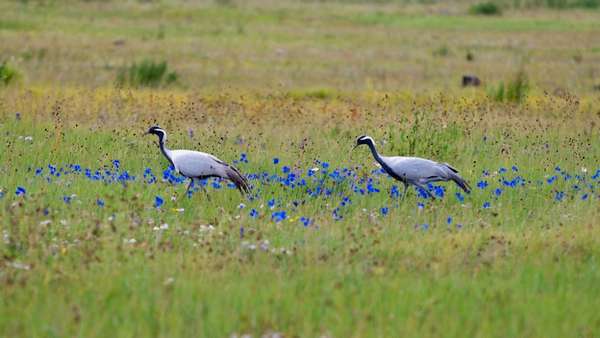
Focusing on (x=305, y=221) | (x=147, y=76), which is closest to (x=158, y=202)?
(x=305, y=221)

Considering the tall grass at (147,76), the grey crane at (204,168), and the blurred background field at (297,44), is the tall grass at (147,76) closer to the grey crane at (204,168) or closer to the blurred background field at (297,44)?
the blurred background field at (297,44)

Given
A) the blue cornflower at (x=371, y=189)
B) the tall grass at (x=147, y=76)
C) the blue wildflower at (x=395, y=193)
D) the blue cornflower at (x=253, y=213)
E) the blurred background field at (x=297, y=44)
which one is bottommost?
the blurred background field at (x=297, y=44)

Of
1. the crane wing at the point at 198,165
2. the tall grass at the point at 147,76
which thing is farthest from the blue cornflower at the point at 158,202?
the tall grass at the point at 147,76

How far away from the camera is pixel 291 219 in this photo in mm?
8266

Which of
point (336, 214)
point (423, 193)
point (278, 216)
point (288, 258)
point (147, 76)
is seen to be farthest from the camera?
point (147, 76)

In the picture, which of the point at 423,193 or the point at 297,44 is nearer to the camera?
the point at 423,193

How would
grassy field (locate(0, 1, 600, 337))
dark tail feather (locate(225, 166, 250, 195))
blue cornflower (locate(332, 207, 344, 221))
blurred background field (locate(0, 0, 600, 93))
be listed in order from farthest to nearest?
blurred background field (locate(0, 0, 600, 93)) < dark tail feather (locate(225, 166, 250, 195)) < blue cornflower (locate(332, 207, 344, 221)) < grassy field (locate(0, 1, 600, 337))

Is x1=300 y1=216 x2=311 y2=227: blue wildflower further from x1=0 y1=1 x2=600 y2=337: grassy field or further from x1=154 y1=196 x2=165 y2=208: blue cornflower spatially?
x1=154 y1=196 x2=165 y2=208: blue cornflower

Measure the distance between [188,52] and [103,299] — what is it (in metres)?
23.4

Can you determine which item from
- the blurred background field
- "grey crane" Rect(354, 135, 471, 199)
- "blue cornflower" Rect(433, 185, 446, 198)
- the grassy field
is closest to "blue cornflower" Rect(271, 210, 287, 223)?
the grassy field

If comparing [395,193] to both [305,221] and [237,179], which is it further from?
[305,221]

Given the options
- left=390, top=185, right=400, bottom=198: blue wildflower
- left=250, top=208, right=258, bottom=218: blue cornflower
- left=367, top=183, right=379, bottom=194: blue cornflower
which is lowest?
left=390, top=185, right=400, bottom=198: blue wildflower

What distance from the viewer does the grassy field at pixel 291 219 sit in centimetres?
601

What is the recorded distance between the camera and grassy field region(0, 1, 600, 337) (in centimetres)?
601
